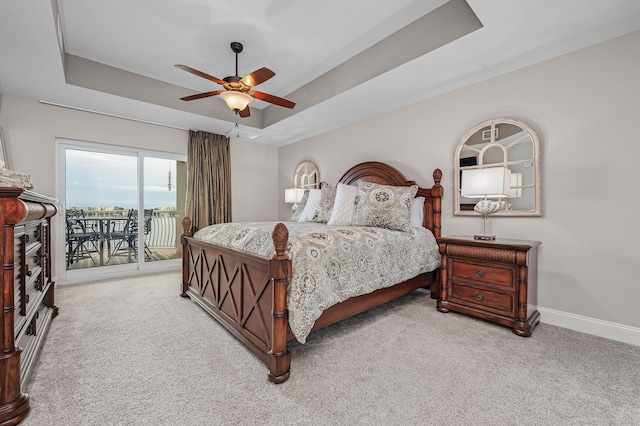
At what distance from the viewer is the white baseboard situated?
7.00 ft

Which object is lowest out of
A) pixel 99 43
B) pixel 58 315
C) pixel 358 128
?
pixel 58 315

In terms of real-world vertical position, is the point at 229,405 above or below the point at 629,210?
below

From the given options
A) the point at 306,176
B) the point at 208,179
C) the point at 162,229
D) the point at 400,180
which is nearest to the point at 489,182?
the point at 400,180

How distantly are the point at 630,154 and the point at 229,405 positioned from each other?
11.0 ft

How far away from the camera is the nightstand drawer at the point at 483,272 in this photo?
2.35m

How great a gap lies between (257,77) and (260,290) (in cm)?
194

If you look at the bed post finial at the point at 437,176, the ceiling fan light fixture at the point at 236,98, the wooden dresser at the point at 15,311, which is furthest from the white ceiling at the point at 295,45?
the wooden dresser at the point at 15,311

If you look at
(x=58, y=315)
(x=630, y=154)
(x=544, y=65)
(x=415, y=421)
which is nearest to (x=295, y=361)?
(x=415, y=421)

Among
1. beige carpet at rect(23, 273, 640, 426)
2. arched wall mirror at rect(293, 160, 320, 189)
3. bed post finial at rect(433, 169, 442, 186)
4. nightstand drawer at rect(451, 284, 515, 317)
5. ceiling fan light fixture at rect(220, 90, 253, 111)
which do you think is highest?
ceiling fan light fixture at rect(220, 90, 253, 111)

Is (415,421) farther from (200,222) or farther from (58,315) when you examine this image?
(200,222)

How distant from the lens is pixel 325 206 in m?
3.77

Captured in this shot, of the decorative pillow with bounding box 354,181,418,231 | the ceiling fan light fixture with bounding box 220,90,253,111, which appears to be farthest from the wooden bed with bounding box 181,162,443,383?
the ceiling fan light fixture with bounding box 220,90,253,111

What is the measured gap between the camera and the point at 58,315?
8.73ft

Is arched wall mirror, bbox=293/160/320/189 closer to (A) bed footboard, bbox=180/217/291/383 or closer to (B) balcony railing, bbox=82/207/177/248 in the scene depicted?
(B) balcony railing, bbox=82/207/177/248
